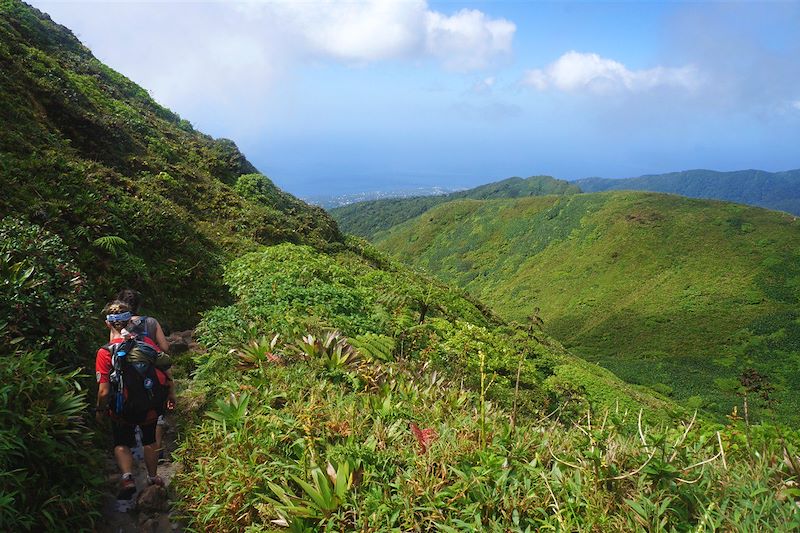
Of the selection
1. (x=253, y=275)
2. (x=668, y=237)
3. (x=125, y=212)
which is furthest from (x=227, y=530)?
(x=668, y=237)

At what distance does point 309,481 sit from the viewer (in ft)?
12.9

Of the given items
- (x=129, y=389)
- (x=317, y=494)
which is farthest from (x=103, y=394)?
(x=317, y=494)

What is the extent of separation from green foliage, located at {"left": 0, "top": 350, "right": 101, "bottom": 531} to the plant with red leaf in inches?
109

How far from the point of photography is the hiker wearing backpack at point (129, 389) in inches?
176

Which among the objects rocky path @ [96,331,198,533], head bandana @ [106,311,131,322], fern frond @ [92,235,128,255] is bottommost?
rocky path @ [96,331,198,533]

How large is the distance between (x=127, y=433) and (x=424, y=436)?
297 centimetres

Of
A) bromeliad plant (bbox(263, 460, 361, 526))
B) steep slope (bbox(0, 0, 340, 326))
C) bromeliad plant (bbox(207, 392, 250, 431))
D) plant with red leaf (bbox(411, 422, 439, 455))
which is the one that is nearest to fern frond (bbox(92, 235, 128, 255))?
steep slope (bbox(0, 0, 340, 326))

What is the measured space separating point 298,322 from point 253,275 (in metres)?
3.52

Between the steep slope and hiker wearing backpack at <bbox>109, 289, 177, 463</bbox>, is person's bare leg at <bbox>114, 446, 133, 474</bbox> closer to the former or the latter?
hiker wearing backpack at <bbox>109, 289, 177, 463</bbox>

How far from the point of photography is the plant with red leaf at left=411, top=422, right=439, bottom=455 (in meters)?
4.20

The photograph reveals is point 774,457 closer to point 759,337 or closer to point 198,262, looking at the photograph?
point 198,262

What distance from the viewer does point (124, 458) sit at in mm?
4523

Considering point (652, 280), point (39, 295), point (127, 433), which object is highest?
point (39, 295)

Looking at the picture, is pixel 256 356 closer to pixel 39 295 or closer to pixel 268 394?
pixel 268 394
